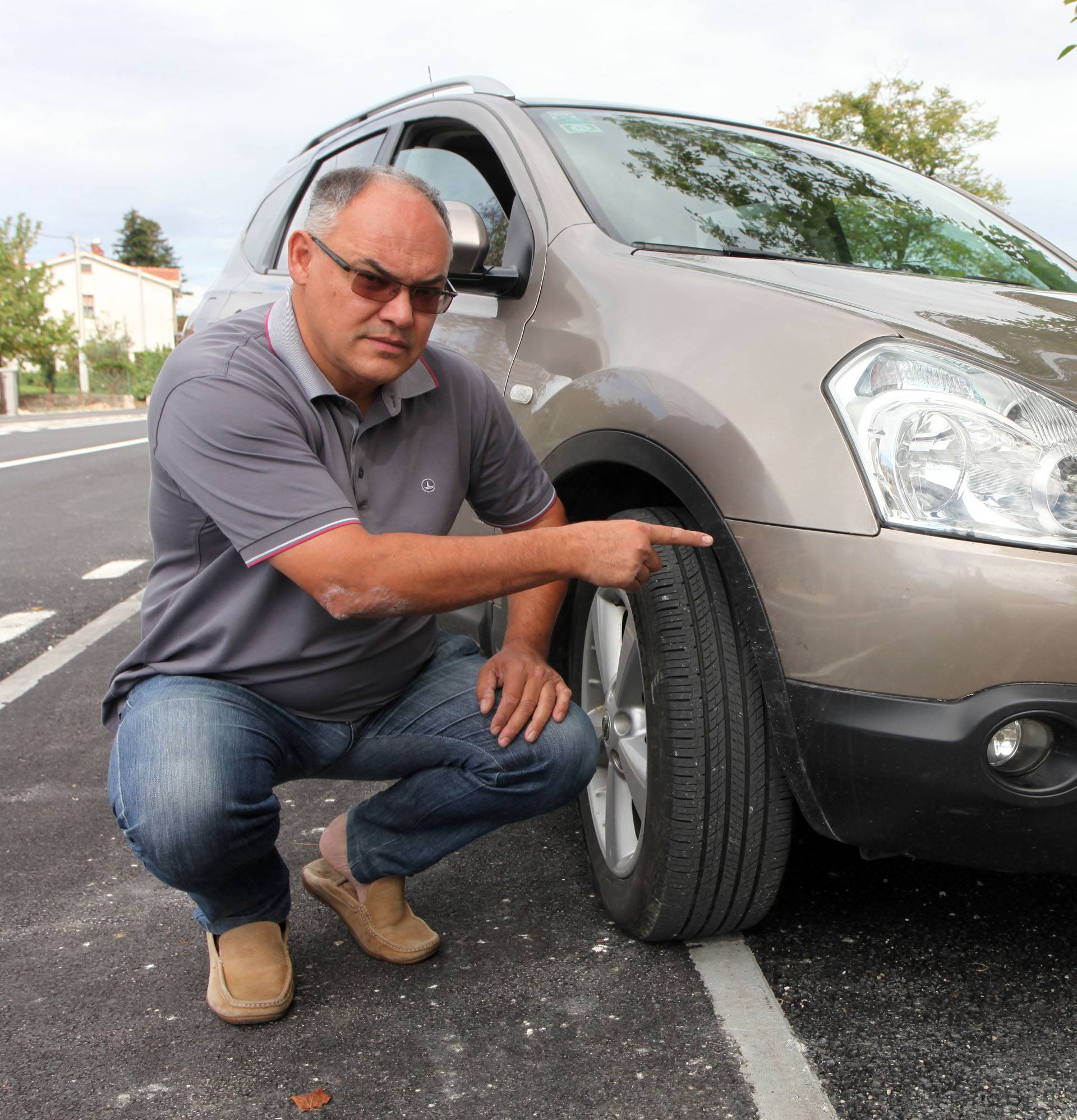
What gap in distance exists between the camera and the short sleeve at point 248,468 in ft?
6.32

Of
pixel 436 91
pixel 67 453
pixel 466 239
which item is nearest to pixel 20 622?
pixel 436 91

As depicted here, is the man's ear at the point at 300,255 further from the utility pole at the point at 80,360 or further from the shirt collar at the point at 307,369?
the utility pole at the point at 80,360

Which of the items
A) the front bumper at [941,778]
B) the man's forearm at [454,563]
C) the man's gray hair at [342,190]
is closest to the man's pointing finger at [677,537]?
the man's forearm at [454,563]

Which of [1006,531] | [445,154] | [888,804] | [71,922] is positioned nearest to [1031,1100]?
[888,804]

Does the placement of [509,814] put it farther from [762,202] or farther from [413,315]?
[762,202]

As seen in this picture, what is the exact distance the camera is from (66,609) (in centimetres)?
518

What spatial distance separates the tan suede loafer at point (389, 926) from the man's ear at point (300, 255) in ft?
3.60

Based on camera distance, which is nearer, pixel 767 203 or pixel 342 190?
pixel 342 190

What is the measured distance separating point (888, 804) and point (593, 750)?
0.64m

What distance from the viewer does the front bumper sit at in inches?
64.8

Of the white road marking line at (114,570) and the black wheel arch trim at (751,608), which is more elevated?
the black wheel arch trim at (751,608)

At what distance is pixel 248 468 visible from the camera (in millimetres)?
1948

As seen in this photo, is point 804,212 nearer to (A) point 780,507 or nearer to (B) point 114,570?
(A) point 780,507

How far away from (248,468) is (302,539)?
0.49 ft
